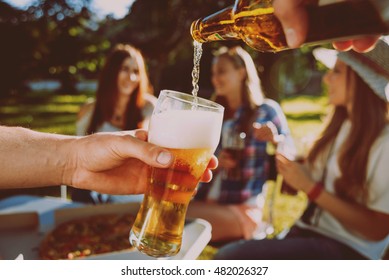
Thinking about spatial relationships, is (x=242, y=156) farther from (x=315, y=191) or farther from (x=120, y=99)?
(x=120, y=99)

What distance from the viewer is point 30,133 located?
1071 mm

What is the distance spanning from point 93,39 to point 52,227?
7826 mm

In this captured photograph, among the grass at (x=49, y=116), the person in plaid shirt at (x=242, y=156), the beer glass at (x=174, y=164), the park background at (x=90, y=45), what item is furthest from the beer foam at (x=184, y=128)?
the grass at (x=49, y=116)

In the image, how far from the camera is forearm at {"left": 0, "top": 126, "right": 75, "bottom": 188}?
3.43ft

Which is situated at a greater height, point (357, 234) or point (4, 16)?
point (4, 16)

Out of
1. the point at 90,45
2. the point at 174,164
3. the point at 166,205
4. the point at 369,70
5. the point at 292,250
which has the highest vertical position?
the point at 90,45

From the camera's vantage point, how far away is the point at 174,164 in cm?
93

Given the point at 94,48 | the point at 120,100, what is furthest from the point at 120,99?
the point at 94,48

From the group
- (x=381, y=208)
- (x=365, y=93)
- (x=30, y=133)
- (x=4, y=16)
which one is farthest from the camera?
(x=4, y=16)

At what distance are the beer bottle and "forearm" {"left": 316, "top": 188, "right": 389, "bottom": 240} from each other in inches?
33.5

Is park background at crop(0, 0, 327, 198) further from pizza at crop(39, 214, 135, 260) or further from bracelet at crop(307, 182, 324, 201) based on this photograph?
pizza at crop(39, 214, 135, 260)
